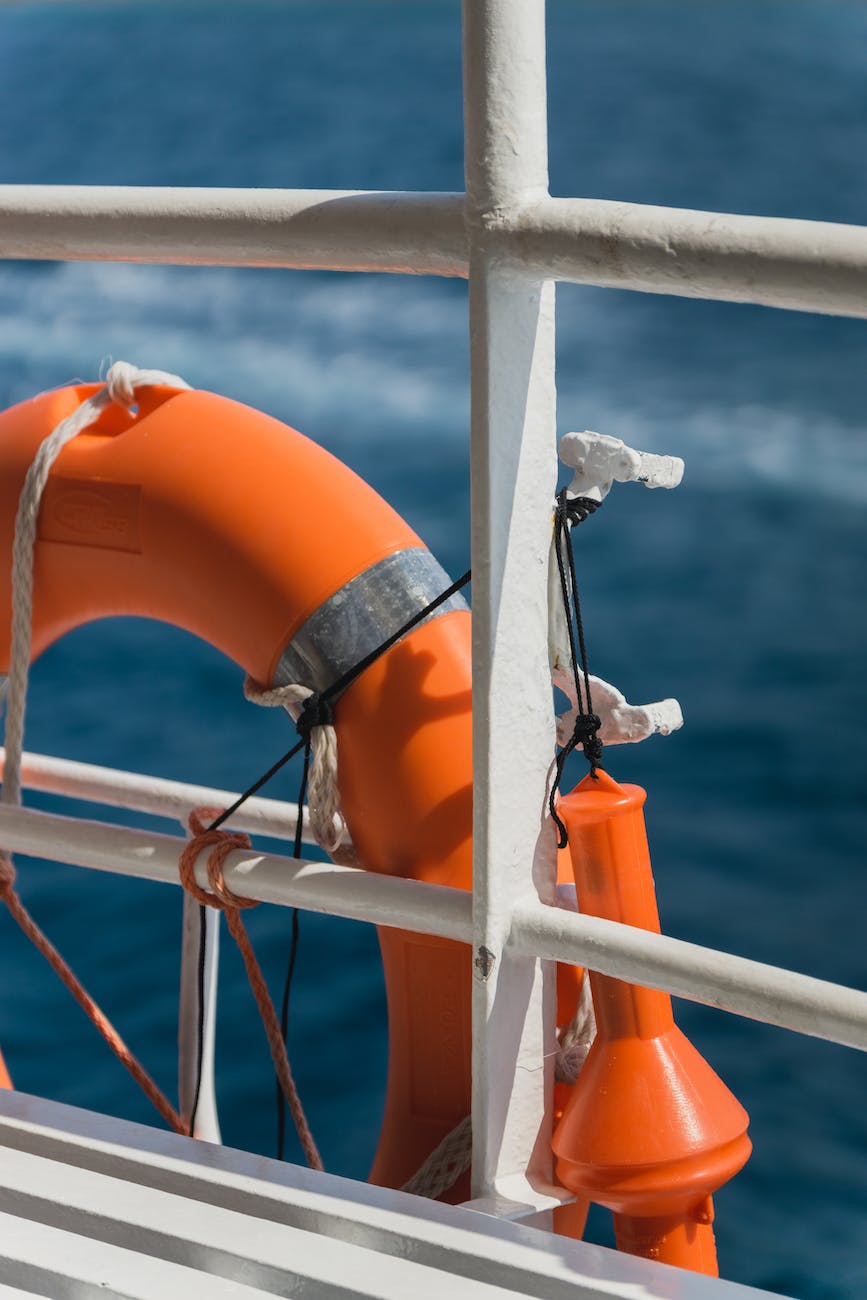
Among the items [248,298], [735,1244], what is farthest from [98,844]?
[248,298]

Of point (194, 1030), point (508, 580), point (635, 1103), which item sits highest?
point (508, 580)

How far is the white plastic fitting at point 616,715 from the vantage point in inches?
45.7

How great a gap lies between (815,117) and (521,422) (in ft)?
36.6

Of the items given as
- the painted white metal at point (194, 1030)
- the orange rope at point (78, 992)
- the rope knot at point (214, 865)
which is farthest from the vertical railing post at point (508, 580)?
the painted white metal at point (194, 1030)

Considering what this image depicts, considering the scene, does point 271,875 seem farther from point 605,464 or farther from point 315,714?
point 605,464

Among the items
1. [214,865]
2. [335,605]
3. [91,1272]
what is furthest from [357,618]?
[91,1272]

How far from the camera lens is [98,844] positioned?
127cm

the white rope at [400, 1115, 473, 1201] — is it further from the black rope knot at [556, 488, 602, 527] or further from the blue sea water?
the blue sea water

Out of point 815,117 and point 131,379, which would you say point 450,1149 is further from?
point 815,117

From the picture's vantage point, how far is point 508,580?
3.39 feet

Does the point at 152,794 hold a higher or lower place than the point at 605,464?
lower

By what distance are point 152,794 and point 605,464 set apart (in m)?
0.78

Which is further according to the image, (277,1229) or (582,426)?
(582,426)

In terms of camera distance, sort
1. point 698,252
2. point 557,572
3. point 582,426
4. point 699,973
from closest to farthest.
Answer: point 698,252, point 699,973, point 557,572, point 582,426
